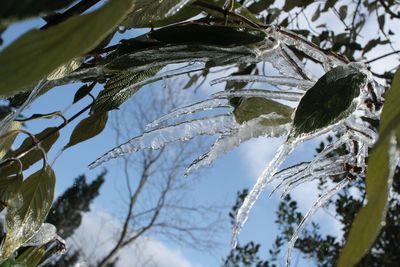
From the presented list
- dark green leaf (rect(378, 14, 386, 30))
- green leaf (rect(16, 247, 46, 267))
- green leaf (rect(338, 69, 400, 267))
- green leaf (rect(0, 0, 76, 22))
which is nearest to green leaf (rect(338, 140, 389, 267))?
green leaf (rect(338, 69, 400, 267))

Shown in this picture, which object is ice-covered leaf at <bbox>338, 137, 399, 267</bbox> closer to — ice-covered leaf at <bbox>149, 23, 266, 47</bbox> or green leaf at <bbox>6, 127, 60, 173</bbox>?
ice-covered leaf at <bbox>149, 23, 266, 47</bbox>

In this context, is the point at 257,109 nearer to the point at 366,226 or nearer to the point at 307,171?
the point at 307,171

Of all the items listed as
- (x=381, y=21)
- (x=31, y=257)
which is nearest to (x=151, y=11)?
(x=31, y=257)

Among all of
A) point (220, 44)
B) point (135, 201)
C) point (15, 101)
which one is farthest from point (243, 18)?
point (135, 201)

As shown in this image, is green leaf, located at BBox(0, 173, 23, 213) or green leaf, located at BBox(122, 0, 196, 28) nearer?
green leaf, located at BBox(122, 0, 196, 28)

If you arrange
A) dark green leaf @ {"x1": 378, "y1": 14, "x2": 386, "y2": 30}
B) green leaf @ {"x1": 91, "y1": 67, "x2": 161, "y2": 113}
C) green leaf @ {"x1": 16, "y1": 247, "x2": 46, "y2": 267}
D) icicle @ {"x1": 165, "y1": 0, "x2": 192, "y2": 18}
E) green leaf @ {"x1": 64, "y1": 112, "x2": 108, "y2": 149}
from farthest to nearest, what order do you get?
dark green leaf @ {"x1": 378, "y1": 14, "x2": 386, "y2": 30}, green leaf @ {"x1": 16, "y1": 247, "x2": 46, "y2": 267}, green leaf @ {"x1": 64, "y1": 112, "x2": 108, "y2": 149}, green leaf @ {"x1": 91, "y1": 67, "x2": 161, "y2": 113}, icicle @ {"x1": 165, "y1": 0, "x2": 192, "y2": 18}

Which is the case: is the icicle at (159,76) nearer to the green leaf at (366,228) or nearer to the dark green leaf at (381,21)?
the green leaf at (366,228)

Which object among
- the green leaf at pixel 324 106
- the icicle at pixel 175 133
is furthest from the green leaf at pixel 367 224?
the icicle at pixel 175 133
